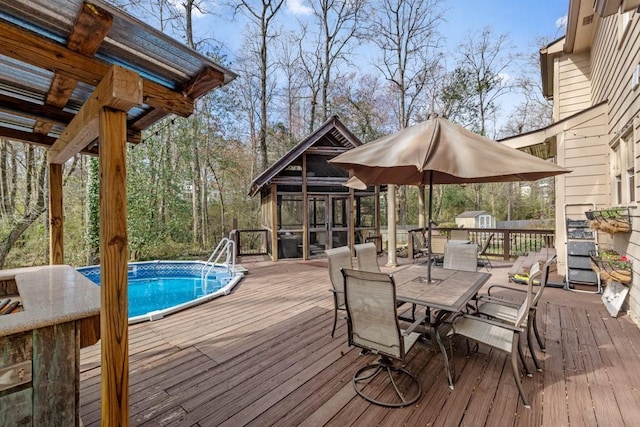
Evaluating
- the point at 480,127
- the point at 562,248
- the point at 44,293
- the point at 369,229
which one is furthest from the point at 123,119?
the point at 480,127

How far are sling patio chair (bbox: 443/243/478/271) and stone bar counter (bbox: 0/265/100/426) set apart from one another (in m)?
3.96

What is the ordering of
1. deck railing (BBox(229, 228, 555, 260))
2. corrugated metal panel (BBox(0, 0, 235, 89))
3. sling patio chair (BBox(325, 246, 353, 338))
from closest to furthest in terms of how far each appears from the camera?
corrugated metal panel (BBox(0, 0, 235, 89)) → sling patio chair (BBox(325, 246, 353, 338)) → deck railing (BBox(229, 228, 555, 260))

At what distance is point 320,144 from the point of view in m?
9.24

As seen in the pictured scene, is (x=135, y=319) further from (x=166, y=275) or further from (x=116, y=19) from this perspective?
(x=166, y=275)

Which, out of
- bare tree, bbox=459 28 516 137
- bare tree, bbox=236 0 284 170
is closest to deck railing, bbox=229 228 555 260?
bare tree, bbox=236 0 284 170

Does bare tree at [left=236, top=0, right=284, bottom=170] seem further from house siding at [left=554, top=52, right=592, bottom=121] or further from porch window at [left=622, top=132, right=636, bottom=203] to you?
porch window at [left=622, top=132, right=636, bottom=203]

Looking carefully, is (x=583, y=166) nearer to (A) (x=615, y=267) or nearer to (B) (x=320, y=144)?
(A) (x=615, y=267)

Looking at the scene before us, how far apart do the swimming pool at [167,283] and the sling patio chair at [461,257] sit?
3.76m

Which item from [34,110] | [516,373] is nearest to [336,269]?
[516,373]

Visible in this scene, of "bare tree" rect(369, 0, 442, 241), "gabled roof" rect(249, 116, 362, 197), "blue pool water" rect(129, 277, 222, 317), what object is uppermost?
"bare tree" rect(369, 0, 442, 241)

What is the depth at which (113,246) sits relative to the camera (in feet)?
4.79

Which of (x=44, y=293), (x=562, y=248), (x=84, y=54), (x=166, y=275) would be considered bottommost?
(x=166, y=275)

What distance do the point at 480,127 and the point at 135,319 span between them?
1688 centimetres

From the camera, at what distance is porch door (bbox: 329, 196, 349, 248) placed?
928 centimetres
